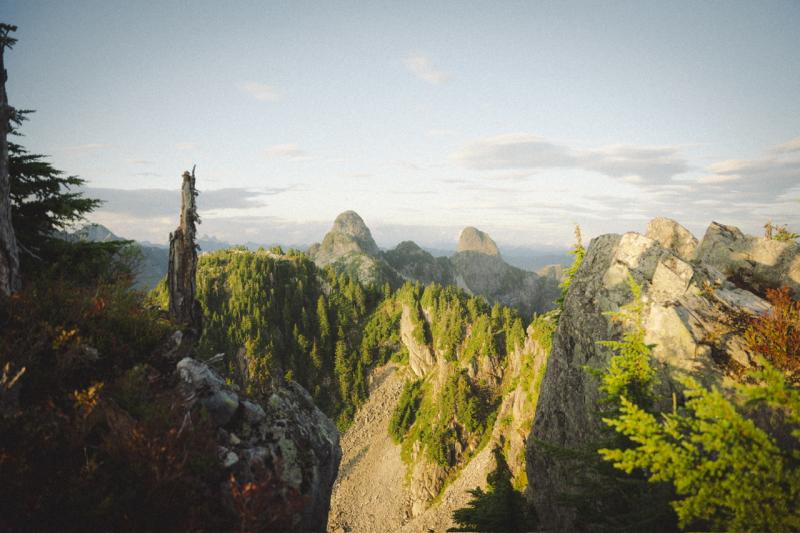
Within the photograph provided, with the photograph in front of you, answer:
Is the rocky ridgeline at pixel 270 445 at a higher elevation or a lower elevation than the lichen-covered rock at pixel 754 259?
lower

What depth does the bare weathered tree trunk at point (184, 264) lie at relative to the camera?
1430 centimetres

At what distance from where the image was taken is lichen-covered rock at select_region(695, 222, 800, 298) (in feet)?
52.3

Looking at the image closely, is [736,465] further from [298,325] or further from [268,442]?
[298,325]

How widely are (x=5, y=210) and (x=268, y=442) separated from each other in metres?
13.4

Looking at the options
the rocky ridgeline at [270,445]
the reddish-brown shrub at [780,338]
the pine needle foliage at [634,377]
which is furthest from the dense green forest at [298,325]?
the reddish-brown shrub at [780,338]

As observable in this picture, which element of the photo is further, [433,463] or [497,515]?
[433,463]

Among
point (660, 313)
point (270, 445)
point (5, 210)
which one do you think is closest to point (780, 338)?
point (660, 313)

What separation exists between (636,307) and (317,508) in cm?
1110

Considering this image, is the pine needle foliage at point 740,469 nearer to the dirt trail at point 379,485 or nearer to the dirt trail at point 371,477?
the dirt trail at point 379,485

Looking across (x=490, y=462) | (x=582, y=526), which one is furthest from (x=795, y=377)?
(x=490, y=462)

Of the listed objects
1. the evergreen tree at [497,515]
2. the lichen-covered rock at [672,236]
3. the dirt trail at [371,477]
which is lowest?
the dirt trail at [371,477]

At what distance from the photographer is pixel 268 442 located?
8305 mm

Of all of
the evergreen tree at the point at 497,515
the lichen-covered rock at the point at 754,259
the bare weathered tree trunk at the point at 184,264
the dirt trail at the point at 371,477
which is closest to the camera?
the bare weathered tree trunk at the point at 184,264

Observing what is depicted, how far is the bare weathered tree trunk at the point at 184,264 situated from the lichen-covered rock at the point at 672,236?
27829mm
